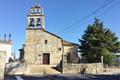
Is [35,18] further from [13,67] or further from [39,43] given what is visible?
[13,67]

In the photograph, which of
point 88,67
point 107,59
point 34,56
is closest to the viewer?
point 88,67

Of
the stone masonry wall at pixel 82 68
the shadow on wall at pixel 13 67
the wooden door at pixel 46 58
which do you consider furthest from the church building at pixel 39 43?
the shadow on wall at pixel 13 67

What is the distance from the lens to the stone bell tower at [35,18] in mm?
36125

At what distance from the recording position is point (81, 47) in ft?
122

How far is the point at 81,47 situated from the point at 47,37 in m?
5.68

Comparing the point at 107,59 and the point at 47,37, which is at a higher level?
the point at 47,37

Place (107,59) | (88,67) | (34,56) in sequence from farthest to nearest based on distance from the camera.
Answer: (34,56) → (107,59) → (88,67)

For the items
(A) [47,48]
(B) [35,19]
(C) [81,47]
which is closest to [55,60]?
(A) [47,48]

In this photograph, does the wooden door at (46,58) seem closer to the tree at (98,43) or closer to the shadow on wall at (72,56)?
the shadow on wall at (72,56)

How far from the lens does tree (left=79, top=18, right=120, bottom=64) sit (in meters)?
34.4

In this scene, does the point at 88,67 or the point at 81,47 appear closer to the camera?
the point at 88,67

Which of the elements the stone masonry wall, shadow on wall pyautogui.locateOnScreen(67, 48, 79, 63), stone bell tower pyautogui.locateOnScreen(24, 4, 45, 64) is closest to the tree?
shadow on wall pyautogui.locateOnScreen(67, 48, 79, 63)

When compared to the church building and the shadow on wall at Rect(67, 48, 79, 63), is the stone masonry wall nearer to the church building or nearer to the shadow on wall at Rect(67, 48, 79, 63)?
the church building

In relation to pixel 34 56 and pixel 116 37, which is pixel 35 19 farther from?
pixel 116 37
